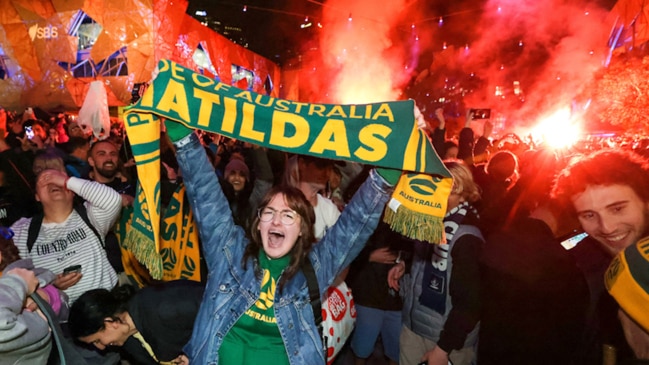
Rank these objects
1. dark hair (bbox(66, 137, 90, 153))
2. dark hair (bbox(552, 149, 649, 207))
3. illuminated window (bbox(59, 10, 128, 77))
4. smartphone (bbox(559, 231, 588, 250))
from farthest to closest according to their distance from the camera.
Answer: illuminated window (bbox(59, 10, 128, 77)) → dark hair (bbox(66, 137, 90, 153)) → smartphone (bbox(559, 231, 588, 250)) → dark hair (bbox(552, 149, 649, 207))

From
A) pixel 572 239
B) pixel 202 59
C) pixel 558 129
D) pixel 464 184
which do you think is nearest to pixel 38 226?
pixel 464 184

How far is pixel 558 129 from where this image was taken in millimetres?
15516

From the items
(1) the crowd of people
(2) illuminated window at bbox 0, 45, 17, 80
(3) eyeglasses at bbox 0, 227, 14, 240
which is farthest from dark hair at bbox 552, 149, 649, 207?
(2) illuminated window at bbox 0, 45, 17, 80

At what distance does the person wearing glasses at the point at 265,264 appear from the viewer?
7.29 ft

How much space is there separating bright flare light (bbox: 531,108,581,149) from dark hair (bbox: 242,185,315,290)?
43.2 ft

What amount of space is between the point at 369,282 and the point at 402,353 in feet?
2.54

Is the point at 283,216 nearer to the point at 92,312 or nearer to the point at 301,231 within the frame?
the point at 301,231

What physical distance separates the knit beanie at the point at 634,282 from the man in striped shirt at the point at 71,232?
10.5ft

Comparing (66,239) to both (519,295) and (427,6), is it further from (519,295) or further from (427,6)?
(427,6)

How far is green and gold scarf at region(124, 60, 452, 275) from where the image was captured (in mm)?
2225

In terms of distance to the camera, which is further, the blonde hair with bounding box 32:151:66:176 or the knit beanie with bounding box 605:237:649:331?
the blonde hair with bounding box 32:151:66:176

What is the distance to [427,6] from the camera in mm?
15352

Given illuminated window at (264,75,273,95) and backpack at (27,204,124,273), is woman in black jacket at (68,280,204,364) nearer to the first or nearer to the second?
backpack at (27,204,124,273)

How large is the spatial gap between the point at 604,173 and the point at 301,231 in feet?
5.11
